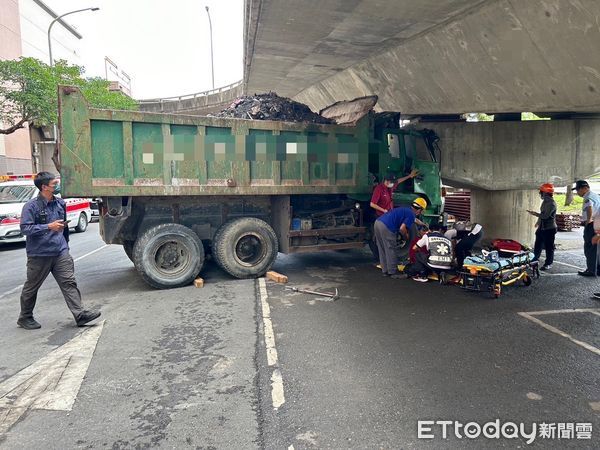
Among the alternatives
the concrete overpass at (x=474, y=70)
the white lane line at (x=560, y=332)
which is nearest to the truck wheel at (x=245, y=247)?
the concrete overpass at (x=474, y=70)

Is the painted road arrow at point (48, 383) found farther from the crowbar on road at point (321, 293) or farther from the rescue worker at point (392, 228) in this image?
the rescue worker at point (392, 228)

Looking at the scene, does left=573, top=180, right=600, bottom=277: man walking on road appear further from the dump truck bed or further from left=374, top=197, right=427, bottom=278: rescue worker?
the dump truck bed

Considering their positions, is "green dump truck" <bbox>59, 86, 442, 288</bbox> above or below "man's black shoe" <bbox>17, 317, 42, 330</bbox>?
above

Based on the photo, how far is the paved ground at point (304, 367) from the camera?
301 cm

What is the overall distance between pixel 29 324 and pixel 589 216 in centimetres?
844

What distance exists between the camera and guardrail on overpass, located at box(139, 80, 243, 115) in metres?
25.8

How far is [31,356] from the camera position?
4309mm

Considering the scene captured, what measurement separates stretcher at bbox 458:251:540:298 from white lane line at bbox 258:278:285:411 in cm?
295

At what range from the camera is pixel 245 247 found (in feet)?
24.3

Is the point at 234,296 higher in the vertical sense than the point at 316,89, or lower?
lower

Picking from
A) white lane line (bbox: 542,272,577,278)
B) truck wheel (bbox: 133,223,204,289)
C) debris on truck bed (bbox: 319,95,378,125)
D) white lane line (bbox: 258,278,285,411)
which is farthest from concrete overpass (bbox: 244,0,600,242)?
white lane line (bbox: 258,278,285,411)

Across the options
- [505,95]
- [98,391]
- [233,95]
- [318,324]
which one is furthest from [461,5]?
[233,95]

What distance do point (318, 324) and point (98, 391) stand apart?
245cm

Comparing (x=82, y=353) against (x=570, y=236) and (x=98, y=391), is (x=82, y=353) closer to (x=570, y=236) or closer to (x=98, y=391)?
(x=98, y=391)
